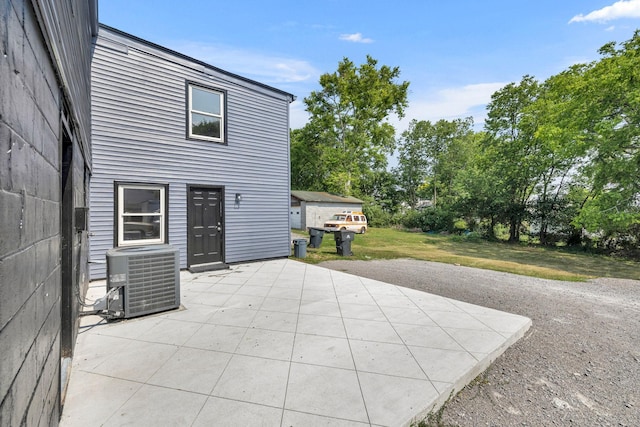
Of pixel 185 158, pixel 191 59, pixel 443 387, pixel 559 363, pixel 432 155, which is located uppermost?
pixel 432 155

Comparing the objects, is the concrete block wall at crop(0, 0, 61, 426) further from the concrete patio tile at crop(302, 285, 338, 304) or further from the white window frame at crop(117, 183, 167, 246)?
the white window frame at crop(117, 183, 167, 246)

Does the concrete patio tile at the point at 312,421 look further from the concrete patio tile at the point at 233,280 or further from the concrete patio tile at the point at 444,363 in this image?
the concrete patio tile at the point at 233,280

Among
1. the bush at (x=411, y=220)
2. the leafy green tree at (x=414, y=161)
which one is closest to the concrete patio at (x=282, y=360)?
the bush at (x=411, y=220)

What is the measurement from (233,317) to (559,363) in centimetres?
395

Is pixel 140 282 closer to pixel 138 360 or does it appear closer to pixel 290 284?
pixel 138 360

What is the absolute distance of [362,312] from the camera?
4207mm

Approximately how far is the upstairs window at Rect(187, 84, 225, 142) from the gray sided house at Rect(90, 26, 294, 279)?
0.02 m

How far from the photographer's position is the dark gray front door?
6938 mm

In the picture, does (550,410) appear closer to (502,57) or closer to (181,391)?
(181,391)

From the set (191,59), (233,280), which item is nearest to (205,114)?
(191,59)

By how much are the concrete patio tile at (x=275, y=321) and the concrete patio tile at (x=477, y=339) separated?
2001mm

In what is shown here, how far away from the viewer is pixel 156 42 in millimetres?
6387

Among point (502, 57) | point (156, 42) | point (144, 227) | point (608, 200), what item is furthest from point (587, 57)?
point (144, 227)

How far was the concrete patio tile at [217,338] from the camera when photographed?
308 cm
